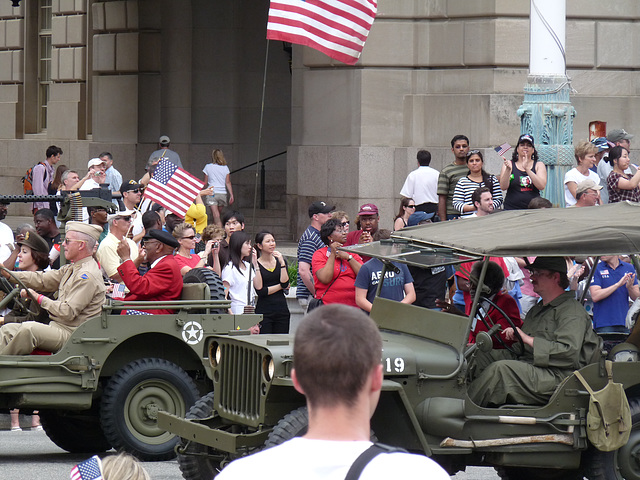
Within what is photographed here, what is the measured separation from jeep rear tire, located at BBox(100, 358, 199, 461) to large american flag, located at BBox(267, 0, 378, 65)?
5.35m

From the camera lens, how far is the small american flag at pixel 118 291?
10250 mm

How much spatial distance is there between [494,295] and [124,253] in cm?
359

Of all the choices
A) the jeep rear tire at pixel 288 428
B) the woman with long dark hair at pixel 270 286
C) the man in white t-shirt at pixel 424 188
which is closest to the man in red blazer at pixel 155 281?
the woman with long dark hair at pixel 270 286

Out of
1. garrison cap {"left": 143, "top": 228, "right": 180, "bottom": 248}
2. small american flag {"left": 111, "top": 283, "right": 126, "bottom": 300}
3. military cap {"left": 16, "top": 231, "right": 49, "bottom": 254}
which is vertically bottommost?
small american flag {"left": 111, "top": 283, "right": 126, "bottom": 300}

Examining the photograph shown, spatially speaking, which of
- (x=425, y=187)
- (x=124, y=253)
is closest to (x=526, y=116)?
(x=425, y=187)

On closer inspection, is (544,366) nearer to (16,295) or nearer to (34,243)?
(16,295)

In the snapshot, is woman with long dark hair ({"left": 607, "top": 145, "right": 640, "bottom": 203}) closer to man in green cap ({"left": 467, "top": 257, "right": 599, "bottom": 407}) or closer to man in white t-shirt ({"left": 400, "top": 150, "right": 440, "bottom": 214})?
man in white t-shirt ({"left": 400, "top": 150, "right": 440, "bottom": 214})

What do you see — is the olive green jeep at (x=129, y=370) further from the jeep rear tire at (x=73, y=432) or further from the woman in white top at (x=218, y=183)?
the woman in white top at (x=218, y=183)

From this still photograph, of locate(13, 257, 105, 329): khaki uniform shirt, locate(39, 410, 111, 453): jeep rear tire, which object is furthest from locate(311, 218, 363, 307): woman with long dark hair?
locate(39, 410, 111, 453): jeep rear tire

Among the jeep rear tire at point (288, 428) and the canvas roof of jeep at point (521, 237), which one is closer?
the jeep rear tire at point (288, 428)

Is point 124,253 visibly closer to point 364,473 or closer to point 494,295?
point 494,295

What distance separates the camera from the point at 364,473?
2.70m

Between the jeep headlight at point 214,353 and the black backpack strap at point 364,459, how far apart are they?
16.1ft

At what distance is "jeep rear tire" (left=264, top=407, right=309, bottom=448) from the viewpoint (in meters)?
6.76
